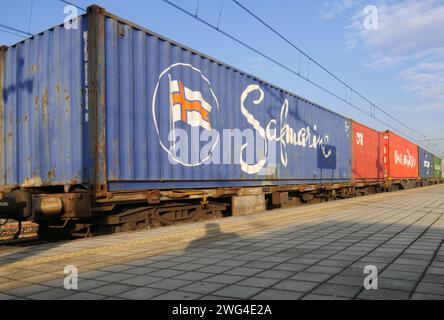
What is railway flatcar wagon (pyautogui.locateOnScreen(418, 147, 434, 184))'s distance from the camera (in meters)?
37.8

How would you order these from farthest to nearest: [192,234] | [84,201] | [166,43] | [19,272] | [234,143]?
[234,143], [166,43], [192,234], [84,201], [19,272]

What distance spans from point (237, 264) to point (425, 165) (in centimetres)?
4197

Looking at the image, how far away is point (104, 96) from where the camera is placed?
662cm

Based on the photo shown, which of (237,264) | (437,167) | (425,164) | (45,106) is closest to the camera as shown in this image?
(237,264)

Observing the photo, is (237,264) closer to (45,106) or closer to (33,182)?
(33,182)

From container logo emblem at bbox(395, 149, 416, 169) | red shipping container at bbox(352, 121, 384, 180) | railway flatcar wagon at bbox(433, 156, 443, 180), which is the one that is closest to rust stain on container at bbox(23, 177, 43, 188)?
red shipping container at bbox(352, 121, 384, 180)

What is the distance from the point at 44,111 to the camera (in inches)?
290

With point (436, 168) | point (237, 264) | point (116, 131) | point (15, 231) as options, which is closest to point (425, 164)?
point (436, 168)

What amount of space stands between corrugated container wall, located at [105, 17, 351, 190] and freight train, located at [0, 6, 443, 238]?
0.08 ft

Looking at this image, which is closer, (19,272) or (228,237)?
(19,272)
